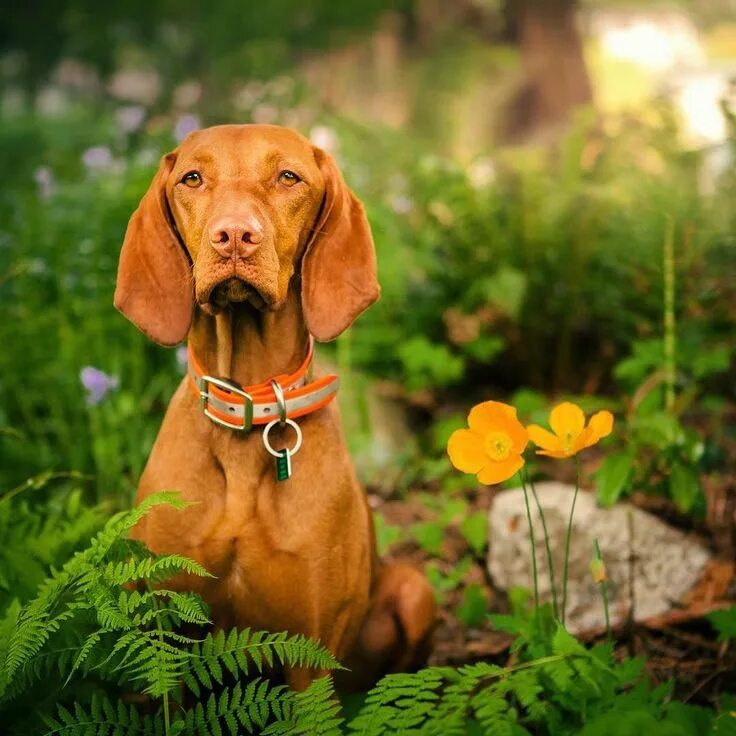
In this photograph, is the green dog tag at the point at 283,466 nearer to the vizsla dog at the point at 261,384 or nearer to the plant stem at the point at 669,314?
the vizsla dog at the point at 261,384

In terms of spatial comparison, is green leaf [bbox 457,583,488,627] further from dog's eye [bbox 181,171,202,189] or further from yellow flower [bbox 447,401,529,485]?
dog's eye [bbox 181,171,202,189]

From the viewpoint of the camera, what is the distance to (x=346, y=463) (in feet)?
8.72

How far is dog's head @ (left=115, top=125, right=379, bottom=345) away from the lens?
2406 mm

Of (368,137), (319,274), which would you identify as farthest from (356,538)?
(368,137)

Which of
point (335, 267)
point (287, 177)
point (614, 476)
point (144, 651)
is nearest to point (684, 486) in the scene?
point (614, 476)

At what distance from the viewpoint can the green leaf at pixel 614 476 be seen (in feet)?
10.5

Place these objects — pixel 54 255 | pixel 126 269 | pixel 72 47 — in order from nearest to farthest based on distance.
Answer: pixel 126 269
pixel 54 255
pixel 72 47

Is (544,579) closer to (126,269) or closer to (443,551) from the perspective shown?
(443,551)

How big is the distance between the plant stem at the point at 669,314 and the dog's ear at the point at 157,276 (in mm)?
1915

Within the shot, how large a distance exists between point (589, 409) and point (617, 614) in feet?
4.02

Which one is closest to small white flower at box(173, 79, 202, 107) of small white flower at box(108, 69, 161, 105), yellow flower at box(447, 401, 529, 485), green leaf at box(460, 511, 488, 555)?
small white flower at box(108, 69, 161, 105)

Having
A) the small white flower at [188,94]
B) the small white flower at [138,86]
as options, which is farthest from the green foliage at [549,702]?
the small white flower at [138,86]

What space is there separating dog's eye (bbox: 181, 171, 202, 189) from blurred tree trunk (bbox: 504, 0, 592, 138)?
824cm

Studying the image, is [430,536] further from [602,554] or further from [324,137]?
[324,137]
